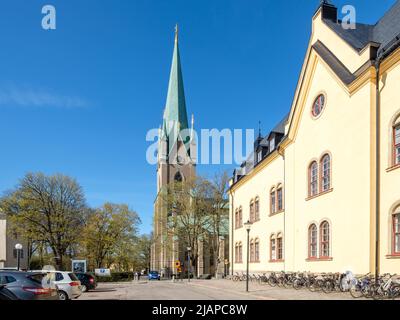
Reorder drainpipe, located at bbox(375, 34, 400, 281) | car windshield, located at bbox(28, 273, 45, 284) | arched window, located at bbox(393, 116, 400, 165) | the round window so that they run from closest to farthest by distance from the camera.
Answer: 1. car windshield, located at bbox(28, 273, 45, 284)
2. arched window, located at bbox(393, 116, 400, 165)
3. drainpipe, located at bbox(375, 34, 400, 281)
4. the round window

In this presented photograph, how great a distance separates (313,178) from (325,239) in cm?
382

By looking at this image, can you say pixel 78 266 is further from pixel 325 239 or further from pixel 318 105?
pixel 318 105

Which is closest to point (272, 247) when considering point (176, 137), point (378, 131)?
point (378, 131)

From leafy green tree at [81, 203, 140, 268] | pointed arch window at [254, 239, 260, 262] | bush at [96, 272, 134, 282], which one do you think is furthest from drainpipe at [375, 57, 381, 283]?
leafy green tree at [81, 203, 140, 268]

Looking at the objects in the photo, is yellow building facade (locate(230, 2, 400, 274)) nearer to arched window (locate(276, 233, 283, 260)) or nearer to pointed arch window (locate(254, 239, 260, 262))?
arched window (locate(276, 233, 283, 260))

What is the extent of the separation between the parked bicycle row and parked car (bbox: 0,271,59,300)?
1171cm

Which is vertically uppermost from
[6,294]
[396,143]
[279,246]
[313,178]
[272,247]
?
[396,143]

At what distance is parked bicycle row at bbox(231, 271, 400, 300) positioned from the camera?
14.7m

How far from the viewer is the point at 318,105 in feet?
76.5

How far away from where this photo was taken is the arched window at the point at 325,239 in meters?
21.6

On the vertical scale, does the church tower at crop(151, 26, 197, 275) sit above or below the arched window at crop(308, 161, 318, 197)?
above

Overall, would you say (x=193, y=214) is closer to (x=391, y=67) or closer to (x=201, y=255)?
(x=201, y=255)
